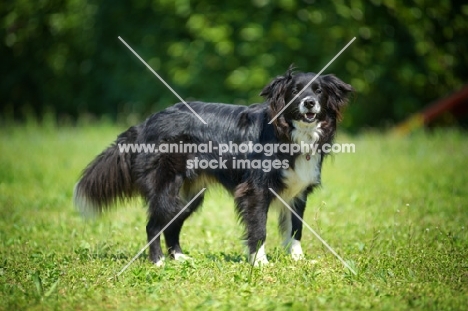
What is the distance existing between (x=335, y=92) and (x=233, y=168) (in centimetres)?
112

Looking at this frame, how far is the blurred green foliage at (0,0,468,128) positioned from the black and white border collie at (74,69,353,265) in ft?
29.0

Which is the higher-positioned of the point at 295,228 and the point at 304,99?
the point at 304,99

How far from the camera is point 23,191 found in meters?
9.59

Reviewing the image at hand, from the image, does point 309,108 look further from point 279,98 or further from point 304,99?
point 279,98

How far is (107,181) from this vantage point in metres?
6.25

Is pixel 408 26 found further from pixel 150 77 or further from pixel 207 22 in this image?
pixel 150 77

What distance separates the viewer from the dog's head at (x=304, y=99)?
5707 mm

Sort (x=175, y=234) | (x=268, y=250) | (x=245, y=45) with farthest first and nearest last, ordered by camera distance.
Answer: (x=245, y=45) < (x=268, y=250) < (x=175, y=234)

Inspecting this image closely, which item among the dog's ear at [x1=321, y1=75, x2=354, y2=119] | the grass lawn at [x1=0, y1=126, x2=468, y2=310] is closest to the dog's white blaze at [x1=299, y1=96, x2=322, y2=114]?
the dog's ear at [x1=321, y1=75, x2=354, y2=119]

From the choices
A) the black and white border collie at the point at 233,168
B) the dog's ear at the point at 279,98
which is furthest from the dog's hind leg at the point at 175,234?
the dog's ear at the point at 279,98

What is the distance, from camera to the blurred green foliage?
1488 cm

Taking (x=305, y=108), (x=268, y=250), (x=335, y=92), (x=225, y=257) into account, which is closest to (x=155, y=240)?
(x=225, y=257)

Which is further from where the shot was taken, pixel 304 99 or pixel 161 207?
pixel 161 207

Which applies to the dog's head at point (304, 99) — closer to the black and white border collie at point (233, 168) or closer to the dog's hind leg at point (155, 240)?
the black and white border collie at point (233, 168)
